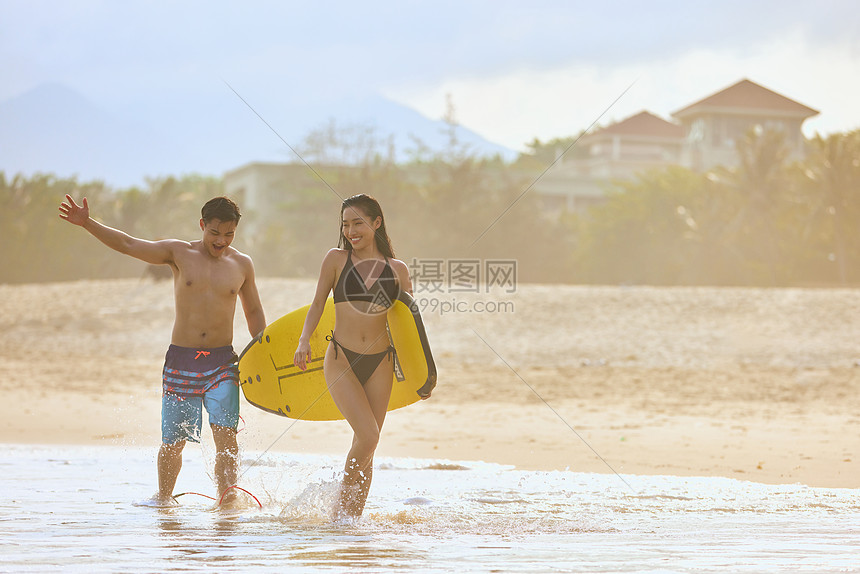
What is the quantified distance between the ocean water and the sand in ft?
3.41

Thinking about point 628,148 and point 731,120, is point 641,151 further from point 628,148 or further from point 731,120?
point 731,120

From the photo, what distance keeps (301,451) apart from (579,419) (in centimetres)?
334

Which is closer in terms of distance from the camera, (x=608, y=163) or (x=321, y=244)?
(x=321, y=244)

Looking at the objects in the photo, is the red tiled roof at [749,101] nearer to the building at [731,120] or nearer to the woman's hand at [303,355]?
the building at [731,120]

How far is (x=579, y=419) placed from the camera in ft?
32.5

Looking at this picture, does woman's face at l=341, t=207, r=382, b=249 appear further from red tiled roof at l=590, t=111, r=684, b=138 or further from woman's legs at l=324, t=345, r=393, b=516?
red tiled roof at l=590, t=111, r=684, b=138

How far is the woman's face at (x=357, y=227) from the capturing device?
4.56m

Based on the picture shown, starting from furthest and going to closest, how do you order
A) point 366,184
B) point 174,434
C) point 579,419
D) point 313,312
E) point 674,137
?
1. point 674,137
2. point 366,184
3. point 579,419
4. point 174,434
5. point 313,312

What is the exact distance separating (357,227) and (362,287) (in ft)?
0.94

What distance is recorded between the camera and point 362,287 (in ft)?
15.0

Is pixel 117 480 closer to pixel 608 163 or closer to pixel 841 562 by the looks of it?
pixel 841 562

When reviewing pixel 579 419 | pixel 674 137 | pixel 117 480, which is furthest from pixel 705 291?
pixel 674 137

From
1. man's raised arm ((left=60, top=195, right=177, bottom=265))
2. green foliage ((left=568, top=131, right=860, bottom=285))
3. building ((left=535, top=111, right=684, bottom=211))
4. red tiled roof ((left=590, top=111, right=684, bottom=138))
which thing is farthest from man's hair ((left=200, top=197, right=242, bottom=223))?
red tiled roof ((left=590, top=111, right=684, bottom=138))

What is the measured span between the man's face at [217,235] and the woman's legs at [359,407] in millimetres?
849
